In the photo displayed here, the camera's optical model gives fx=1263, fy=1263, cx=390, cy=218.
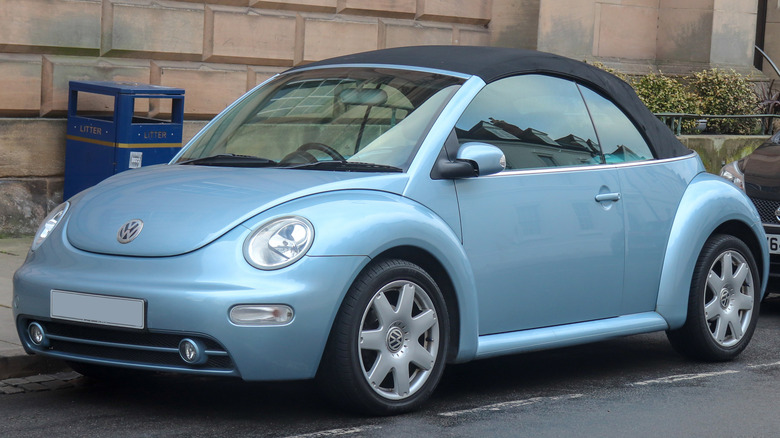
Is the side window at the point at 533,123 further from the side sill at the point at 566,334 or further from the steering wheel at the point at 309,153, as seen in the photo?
the side sill at the point at 566,334

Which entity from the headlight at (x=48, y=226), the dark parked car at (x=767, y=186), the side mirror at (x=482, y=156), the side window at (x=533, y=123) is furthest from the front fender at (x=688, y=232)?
the headlight at (x=48, y=226)

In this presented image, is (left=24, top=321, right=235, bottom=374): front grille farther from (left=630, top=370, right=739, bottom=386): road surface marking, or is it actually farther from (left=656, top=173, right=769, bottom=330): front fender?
(left=656, top=173, right=769, bottom=330): front fender

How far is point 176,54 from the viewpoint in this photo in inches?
466

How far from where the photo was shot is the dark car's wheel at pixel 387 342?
4.92 metres

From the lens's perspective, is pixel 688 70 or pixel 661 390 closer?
pixel 661 390

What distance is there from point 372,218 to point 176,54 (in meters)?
7.22

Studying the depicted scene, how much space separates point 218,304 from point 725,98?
42.1 ft

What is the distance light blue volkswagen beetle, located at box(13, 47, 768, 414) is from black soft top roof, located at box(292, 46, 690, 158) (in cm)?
1

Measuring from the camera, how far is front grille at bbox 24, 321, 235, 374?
4.80 m

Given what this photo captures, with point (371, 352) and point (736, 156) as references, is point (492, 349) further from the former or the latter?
point (736, 156)

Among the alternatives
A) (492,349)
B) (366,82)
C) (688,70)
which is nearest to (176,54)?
(366,82)

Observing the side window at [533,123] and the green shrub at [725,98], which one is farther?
the green shrub at [725,98]

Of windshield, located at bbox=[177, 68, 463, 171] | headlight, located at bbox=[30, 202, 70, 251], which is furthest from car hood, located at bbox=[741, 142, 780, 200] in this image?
headlight, located at bbox=[30, 202, 70, 251]

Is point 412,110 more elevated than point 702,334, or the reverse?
point 412,110
